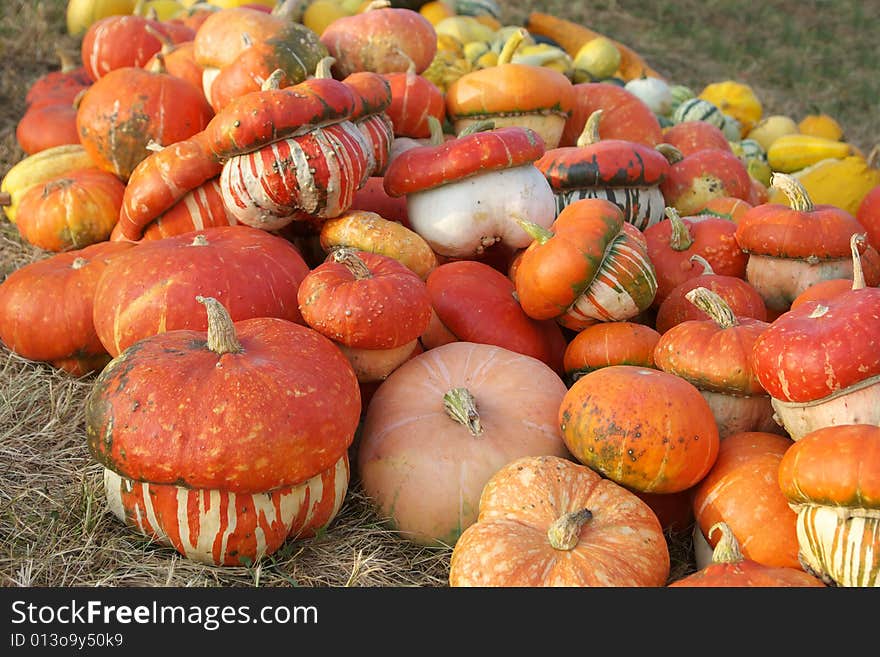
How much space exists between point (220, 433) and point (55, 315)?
1.29 m

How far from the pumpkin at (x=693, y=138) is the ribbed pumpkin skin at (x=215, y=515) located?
2989 mm

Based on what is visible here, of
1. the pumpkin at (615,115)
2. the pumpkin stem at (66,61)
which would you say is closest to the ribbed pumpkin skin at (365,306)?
the pumpkin at (615,115)

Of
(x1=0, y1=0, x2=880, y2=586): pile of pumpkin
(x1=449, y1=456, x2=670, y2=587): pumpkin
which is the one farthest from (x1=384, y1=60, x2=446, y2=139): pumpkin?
(x1=449, y1=456, x2=670, y2=587): pumpkin

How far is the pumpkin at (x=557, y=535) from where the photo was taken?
81.7 inches

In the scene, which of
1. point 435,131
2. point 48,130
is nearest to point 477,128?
point 435,131

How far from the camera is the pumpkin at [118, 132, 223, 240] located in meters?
3.12

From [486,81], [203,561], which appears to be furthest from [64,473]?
[486,81]

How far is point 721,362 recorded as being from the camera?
259 cm

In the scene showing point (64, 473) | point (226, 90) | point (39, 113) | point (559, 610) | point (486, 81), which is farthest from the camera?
point (39, 113)

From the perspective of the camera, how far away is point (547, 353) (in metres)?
3.18

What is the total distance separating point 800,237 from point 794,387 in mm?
1001

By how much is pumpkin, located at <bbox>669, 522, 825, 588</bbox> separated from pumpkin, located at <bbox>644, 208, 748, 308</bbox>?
146cm

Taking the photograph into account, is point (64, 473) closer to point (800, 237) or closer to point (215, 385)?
point (215, 385)

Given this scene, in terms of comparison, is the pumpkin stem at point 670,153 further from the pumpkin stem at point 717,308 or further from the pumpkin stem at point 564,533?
the pumpkin stem at point 564,533
